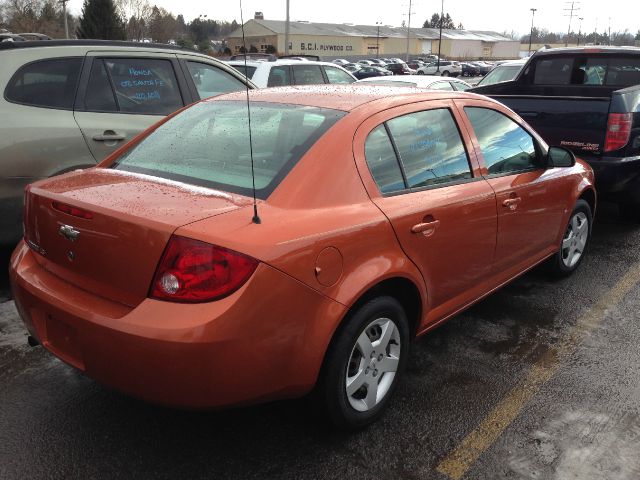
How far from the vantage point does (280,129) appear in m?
2.91

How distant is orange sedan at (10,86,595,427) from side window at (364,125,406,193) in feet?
0.04

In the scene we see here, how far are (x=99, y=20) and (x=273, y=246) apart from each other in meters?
53.4

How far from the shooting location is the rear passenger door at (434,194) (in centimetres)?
282

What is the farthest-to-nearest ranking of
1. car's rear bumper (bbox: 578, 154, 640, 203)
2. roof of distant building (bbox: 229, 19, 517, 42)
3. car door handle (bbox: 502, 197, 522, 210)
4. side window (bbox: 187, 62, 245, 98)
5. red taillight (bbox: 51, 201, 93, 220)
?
roof of distant building (bbox: 229, 19, 517, 42), side window (bbox: 187, 62, 245, 98), car's rear bumper (bbox: 578, 154, 640, 203), car door handle (bbox: 502, 197, 522, 210), red taillight (bbox: 51, 201, 93, 220)

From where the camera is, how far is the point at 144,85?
520 centimetres

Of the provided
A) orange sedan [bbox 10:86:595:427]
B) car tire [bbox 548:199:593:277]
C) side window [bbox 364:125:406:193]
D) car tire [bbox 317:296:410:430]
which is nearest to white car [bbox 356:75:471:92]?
car tire [bbox 548:199:593:277]

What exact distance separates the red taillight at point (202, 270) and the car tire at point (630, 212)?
17.8 feet

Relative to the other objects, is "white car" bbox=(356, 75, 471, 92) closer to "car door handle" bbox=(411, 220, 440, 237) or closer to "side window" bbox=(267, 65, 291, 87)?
"side window" bbox=(267, 65, 291, 87)

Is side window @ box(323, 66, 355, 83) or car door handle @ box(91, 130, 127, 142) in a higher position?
side window @ box(323, 66, 355, 83)

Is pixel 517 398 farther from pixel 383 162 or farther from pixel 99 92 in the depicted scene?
pixel 99 92

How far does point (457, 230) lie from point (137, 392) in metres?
1.77

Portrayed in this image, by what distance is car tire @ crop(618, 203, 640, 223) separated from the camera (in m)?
6.36

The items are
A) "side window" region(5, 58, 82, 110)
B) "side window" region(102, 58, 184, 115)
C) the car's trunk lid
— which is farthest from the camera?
"side window" region(102, 58, 184, 115)

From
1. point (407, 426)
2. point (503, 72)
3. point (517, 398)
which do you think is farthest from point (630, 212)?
point (503, 72)
